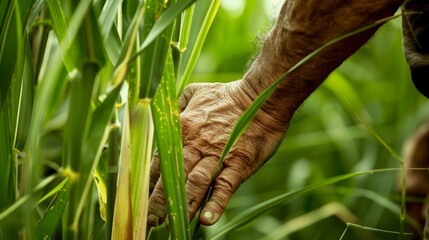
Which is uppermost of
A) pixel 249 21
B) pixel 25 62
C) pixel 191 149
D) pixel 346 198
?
pixel 249 21

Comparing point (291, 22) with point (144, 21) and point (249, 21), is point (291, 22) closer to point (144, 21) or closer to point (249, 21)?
point (144, 21)

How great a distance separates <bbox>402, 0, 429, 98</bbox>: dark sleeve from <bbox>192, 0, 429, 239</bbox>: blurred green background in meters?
0.91

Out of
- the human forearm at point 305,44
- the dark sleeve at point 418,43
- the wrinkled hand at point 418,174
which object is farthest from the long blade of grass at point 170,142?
the wrinkled hand at point 418,174

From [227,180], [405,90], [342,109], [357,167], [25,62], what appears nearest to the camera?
[25,62]

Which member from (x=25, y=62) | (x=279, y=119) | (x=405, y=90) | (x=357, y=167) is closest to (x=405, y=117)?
(x=405, y=90)

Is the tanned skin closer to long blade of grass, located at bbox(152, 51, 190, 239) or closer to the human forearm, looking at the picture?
the human forearm

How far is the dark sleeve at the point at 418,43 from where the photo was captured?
117cm

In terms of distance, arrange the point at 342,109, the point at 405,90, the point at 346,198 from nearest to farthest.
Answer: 1. the point at 346,198
2. the point at 405,90
3. the point at 342,109

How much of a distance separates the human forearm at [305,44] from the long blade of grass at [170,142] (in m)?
0.24

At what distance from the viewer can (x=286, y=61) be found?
41.3 inches

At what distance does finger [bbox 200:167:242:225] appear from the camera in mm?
942

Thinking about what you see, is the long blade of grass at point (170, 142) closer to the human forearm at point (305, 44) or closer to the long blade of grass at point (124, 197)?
the long blade of grass at point (124, 197)

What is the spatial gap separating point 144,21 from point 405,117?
1.94 metres

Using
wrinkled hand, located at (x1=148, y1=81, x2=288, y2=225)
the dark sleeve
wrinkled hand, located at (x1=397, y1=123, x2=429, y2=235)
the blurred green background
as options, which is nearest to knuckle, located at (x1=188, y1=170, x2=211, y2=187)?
wrinkled hand, located at (x1=148, y1=81, x2=288, y2=225)
